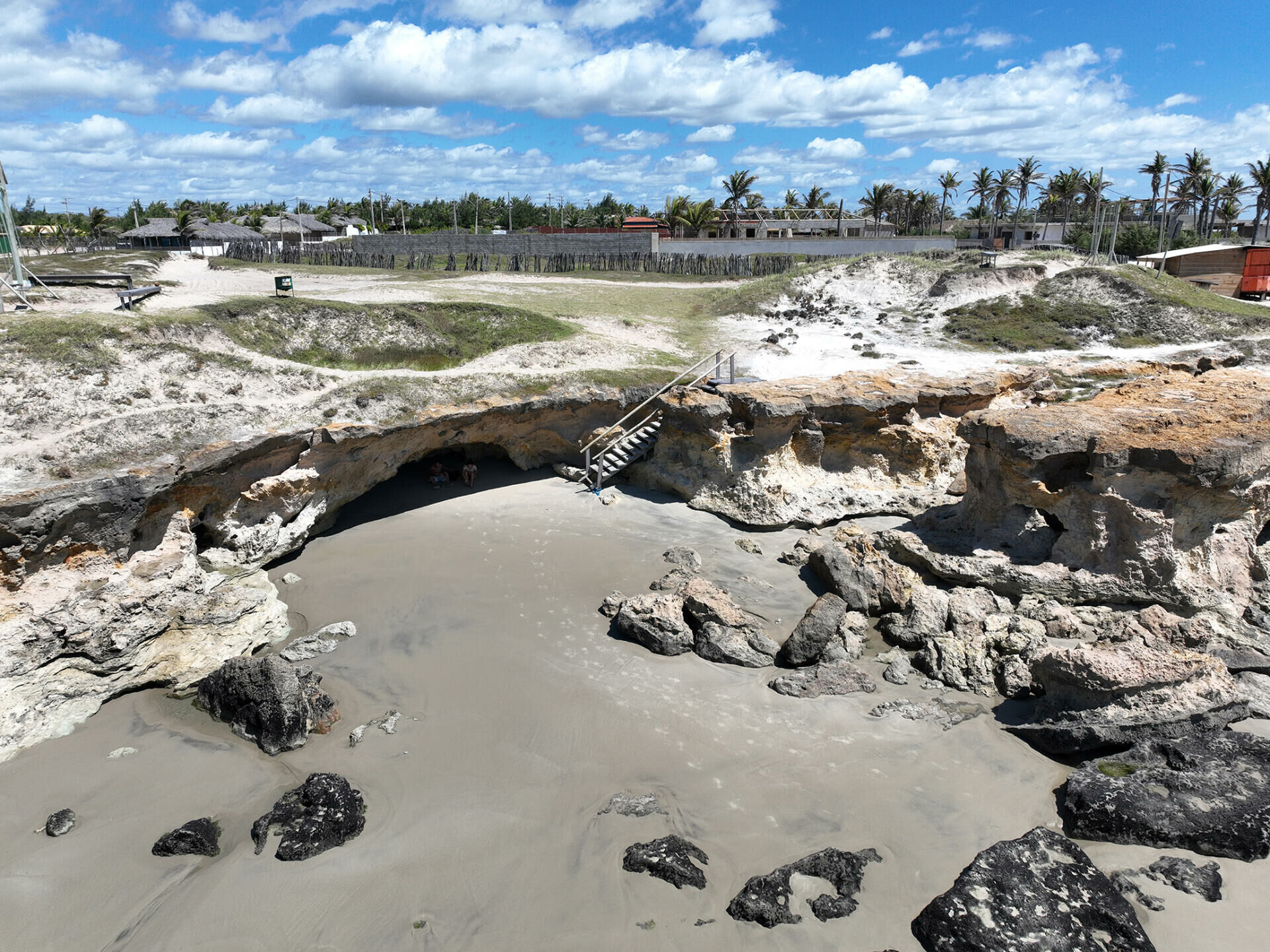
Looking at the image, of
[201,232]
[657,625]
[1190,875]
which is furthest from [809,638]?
[201,232]

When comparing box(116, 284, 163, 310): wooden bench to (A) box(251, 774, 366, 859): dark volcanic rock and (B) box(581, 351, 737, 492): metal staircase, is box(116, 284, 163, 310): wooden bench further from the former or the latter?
(A) box(251, 774, 366, 859): dark volcanic rock

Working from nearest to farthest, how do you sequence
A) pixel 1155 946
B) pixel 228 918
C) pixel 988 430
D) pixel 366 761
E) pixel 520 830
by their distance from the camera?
1. pixel 1155 946
2. pixel 228 918
3. pixel 520 830
4. pixel 366 761
5. pixel 988 430

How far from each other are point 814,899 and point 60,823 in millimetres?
9036

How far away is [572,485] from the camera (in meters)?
21.1

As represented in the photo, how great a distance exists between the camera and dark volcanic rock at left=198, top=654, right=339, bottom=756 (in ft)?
37.7

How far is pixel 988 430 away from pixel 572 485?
33.1 ft

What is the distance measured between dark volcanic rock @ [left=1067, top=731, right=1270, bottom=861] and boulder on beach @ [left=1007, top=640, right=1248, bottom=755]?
0.25 metres

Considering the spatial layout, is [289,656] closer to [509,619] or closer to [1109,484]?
[509,619]

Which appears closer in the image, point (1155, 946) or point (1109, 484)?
point (1155, 946)

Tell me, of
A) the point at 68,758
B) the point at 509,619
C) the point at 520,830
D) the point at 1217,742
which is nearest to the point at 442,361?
the point at 509,619

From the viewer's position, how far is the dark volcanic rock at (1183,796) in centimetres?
920

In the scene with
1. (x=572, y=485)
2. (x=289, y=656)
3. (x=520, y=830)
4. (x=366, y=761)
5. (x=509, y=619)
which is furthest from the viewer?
(x=572, y=485)

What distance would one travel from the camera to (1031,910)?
27.0 ft

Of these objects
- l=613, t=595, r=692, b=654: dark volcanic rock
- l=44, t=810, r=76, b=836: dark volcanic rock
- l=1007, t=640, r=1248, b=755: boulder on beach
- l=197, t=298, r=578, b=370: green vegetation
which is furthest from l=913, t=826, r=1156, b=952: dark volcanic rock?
→ l=197, t=298, r=578, b=370: green vegetation
